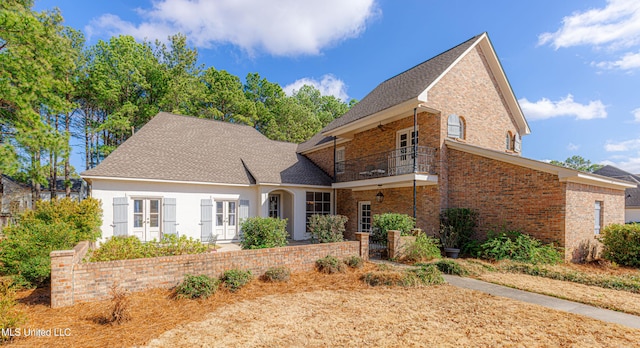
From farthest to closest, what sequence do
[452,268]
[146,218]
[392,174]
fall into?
[392,174] → [146,218] → [452,268]

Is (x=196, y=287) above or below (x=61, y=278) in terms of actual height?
below

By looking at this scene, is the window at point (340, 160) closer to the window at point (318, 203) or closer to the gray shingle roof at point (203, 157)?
the gray shingle roof at point (203, 157)

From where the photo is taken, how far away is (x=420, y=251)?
388 inches

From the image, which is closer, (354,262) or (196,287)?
(196,287)

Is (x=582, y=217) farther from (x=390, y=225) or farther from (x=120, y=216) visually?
(x=120, y=216)

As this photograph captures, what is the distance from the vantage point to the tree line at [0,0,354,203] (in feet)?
42.8

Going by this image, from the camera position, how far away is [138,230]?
12227 millimetres

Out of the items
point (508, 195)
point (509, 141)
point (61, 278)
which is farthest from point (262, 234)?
point (509, 141)

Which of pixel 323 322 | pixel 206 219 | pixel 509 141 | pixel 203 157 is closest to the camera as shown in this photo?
pixel 323 322

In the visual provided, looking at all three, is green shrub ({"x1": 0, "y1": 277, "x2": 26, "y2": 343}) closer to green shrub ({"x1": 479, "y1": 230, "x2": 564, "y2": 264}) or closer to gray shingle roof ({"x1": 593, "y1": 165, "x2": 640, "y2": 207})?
green shrub ({"x1": 479, "y1": 230, "x2": 564, "y2": 264})

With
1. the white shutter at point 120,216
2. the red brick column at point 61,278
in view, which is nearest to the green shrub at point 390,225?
the red brick column at point 61,278

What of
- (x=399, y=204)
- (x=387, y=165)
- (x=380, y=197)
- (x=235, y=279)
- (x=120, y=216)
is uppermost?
(x=387, y=165)

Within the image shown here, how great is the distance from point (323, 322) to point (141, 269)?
405cm

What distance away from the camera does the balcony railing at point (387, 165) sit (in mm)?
12359
